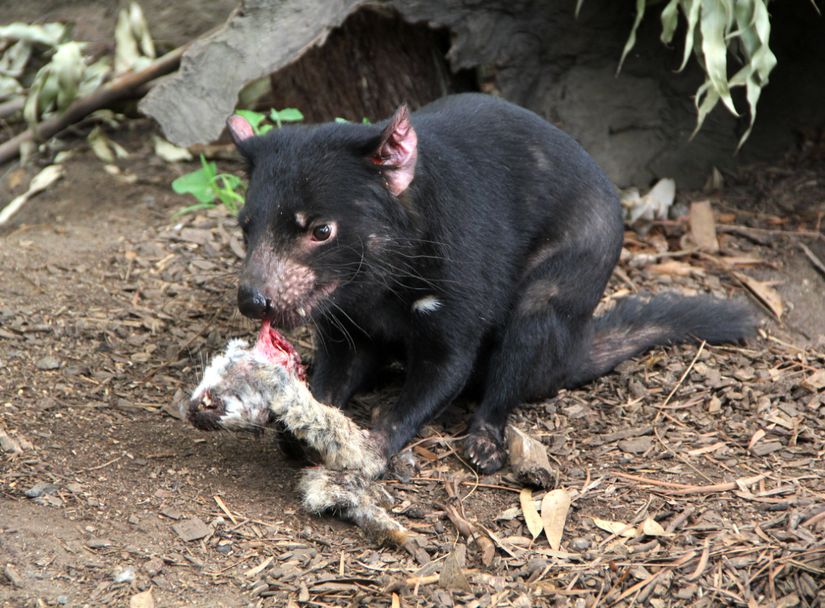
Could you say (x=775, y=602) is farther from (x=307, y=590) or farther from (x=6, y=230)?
(x=6, y=230)

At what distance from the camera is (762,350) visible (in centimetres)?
512

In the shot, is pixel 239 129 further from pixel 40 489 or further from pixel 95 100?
pixel 95 100

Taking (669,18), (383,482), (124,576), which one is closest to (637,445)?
(383,482)

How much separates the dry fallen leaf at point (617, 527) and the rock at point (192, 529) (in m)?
1.38

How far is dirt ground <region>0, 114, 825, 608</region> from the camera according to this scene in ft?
11.2

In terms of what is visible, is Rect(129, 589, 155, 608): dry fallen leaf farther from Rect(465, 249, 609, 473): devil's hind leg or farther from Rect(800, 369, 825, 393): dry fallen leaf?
Rect(800, 369, 825, 393): dry fallen leaf

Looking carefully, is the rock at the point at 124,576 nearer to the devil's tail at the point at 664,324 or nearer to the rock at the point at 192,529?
the rock at the point at 192,529

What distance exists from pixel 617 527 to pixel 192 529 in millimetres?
1492

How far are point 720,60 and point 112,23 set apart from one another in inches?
158

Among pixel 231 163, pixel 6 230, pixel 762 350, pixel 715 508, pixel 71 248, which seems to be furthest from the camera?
pixel 231 163

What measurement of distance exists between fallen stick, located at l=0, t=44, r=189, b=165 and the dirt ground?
679 mm

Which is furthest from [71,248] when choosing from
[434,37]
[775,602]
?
[775,602]

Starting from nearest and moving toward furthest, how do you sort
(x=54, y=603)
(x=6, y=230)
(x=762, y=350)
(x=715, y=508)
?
(x=54, y=603)
(x=715, y=508)
(x=762, y=350)
(x=6, y=230)

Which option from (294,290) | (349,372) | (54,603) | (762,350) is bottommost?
(762,350)
